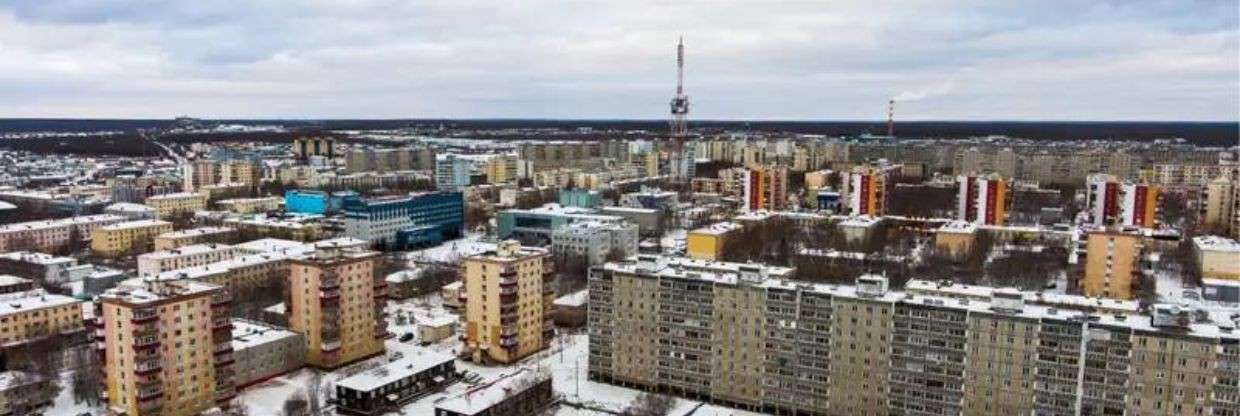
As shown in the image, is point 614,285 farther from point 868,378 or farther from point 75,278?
point 75,278

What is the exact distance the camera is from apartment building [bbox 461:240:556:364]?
21500 mm

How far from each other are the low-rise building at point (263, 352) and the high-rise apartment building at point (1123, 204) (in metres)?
33.1

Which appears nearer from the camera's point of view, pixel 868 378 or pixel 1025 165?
pixel 868 378

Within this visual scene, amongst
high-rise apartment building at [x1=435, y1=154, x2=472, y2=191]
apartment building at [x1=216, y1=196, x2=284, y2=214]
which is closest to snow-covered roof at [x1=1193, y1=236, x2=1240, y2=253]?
apartment building at [x1=216, y1=196, x2=284, y2=214]

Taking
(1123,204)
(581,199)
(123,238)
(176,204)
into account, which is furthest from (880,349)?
(176,204)

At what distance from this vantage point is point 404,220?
38.9m

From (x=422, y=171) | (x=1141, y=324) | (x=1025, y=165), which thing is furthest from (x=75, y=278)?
(x=1025, y=165)

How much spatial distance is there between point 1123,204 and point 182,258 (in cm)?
3617

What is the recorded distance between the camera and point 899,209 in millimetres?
49594

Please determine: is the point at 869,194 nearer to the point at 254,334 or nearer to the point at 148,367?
the point at 254,334

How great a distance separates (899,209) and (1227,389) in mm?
34523

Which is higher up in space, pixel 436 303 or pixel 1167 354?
pixel 1167 354

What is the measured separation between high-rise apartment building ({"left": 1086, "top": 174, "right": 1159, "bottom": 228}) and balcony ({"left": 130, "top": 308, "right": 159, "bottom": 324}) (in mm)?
36277

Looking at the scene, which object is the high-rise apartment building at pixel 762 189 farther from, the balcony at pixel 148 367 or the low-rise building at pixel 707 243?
the balcony at pixel 148 367
